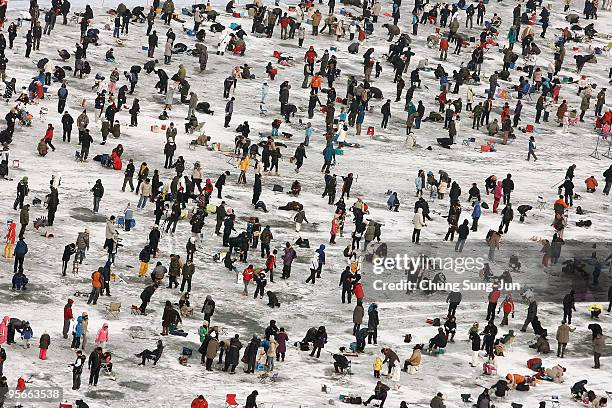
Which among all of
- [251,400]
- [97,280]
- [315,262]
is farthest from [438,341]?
[97,280]

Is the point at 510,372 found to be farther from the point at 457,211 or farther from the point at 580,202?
the point at 580,202

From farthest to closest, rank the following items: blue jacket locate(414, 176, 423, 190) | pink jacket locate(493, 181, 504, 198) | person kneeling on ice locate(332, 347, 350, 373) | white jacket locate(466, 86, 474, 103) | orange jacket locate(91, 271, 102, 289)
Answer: white jacket locate(466, 86, 474, 103), blue jacket locate(414, 176, 423, 190), pink jacket locate(493, 181, 504, 198), orange jacket locate(91, 271, 102, 289), person kneeling on ice locate(332, 347, 350, 373)

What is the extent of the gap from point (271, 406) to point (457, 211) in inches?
630

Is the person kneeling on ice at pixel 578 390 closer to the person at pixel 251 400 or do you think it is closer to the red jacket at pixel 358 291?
the red jacket at pixel 358 291

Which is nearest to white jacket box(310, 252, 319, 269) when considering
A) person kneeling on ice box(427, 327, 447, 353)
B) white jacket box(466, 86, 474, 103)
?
person kneeling on ice box(427, 327, 447, 353)

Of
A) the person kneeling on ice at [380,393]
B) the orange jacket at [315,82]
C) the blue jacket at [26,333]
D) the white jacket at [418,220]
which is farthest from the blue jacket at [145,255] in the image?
A: the orange jacket at [315,82]

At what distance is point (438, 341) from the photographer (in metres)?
45.6

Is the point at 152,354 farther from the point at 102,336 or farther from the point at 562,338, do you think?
the point at 562,338

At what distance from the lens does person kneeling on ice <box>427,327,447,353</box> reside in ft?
150

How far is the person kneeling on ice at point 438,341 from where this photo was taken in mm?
45594

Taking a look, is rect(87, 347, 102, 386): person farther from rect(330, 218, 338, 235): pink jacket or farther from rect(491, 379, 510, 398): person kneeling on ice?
rect(330, 218, 338, 235): pink jacket

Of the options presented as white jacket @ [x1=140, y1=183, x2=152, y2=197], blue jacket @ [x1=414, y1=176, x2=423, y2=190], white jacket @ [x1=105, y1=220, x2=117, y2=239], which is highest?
blue jacket @ [x1=414, y1=176, x2=423, y2=190]

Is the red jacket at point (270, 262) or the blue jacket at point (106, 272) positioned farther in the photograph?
the red jacket at point (270, 262)

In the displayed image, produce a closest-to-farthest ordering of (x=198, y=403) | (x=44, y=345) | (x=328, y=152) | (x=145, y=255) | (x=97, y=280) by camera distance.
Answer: (x=198, y=403) → (x=44, y=345) → (x=97, y=280) → (x=145, y=255) → (x=328, y=152)
